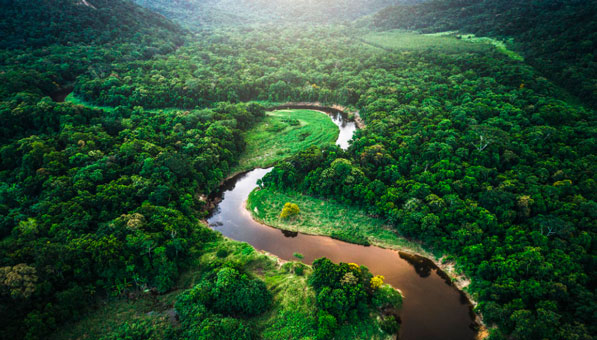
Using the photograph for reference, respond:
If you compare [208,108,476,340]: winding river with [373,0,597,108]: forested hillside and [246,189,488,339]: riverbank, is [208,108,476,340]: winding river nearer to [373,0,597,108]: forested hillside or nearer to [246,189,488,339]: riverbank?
[246,189,488,339]: riverbank

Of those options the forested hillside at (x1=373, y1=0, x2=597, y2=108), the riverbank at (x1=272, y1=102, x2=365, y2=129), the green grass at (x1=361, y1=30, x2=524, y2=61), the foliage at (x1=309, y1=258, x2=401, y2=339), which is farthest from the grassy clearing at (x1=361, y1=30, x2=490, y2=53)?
the foliage at (x1=309, y1=258, x2=401, y2=339)

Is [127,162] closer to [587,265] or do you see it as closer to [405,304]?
[405,304]

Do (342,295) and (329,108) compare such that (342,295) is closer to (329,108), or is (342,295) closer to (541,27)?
(329,108)

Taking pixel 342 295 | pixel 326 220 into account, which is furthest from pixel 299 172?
pixel 342 295

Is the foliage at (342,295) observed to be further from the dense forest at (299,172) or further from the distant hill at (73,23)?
the distant hill at (73,23)

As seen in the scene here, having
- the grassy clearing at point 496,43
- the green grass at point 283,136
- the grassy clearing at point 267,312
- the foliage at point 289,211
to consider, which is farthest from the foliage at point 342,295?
the grassy clearing at point 496,43

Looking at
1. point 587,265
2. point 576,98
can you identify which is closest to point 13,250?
point 587,265
